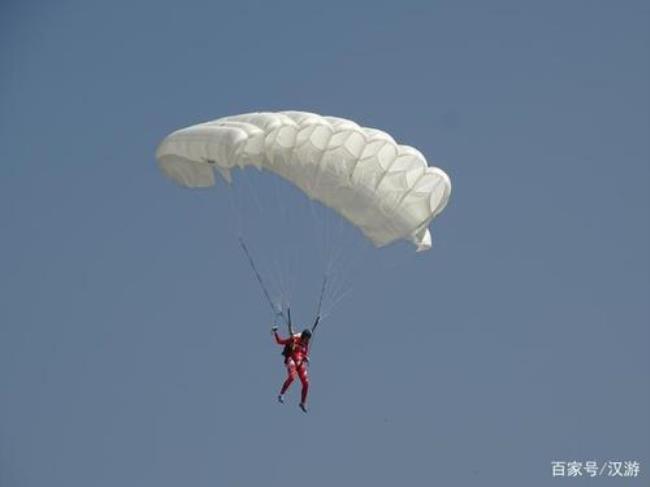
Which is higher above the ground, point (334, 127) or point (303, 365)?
point (334, 127)

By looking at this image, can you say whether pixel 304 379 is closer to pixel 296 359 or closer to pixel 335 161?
pixel 296 359

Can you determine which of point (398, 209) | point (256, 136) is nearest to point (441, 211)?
point (398, 209)

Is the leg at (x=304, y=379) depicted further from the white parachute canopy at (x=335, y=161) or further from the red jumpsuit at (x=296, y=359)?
the white parachute canopy at (x=335, y=161)

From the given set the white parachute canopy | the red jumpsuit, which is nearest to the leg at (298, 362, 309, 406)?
the red jumpsuit

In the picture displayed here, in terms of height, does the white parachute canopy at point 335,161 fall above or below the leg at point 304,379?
above

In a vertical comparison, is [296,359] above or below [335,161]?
below

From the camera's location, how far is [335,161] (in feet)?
118

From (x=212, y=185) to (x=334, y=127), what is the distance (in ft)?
8.86

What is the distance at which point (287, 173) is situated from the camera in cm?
3631

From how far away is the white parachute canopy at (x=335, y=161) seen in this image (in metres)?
35.7

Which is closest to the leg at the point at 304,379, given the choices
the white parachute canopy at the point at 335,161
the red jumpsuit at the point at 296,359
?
the red jumpsuit at the point at 296,359

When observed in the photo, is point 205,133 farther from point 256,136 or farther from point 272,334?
point 272,334

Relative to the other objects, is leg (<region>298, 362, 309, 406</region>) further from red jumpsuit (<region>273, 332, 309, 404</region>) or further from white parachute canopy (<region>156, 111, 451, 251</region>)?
white parachute canopy (<region>156, 111, 451, 251</region>)

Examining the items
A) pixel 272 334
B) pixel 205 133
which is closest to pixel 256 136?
pixel 205 133
